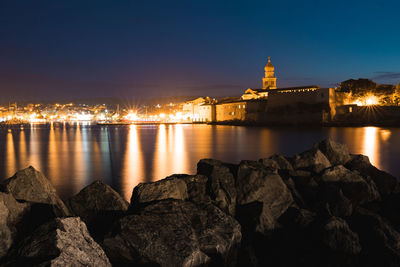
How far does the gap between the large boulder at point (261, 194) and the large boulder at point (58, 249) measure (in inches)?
78.6

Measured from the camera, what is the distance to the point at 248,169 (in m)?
4.71

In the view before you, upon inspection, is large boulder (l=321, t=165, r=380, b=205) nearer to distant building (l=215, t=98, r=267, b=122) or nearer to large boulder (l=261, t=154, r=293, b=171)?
large boulder (l=261, t=154, r=293, b=171)

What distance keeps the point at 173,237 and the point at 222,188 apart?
5.17 feet

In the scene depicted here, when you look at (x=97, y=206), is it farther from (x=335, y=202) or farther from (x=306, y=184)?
(x=306, y=184)

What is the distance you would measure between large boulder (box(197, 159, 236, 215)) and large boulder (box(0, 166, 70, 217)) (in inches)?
70.8

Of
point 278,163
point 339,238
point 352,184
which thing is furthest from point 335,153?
point 339,238

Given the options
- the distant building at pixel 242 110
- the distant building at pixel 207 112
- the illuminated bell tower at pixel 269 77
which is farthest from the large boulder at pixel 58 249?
the illuminated bell tower at pixel 269 77

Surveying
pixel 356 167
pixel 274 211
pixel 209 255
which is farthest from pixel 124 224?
pixel 356 167

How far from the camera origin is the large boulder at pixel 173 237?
2.85 meters

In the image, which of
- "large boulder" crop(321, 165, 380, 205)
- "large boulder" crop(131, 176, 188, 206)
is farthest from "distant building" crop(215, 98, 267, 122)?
"large boulder" crop(131, 176, 188, 206)

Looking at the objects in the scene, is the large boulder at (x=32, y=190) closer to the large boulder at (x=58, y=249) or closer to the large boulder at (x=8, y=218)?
the large boulder at (x=8, y=218)

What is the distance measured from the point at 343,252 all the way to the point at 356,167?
11.7ft

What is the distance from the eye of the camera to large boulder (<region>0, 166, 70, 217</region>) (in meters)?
3.70

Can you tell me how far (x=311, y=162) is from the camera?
6.25 meters
